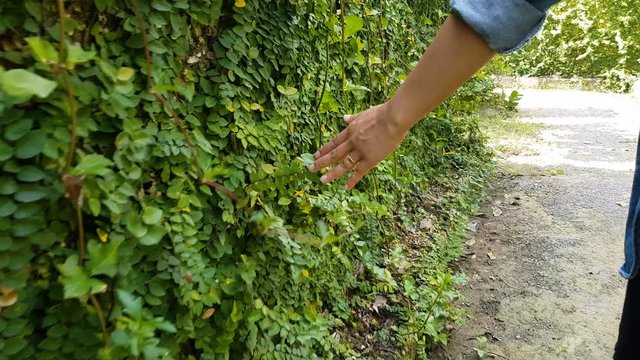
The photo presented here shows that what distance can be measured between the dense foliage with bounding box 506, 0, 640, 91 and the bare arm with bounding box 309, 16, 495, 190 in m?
13.9

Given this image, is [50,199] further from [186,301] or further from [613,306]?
[613,306]

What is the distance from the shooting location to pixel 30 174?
3.48 feet

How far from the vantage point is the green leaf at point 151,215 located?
1.28 m

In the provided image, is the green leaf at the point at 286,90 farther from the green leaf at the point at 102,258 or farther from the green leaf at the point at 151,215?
the green leaf at the point at 102,258

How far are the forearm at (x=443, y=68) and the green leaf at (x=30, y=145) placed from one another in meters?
0.79

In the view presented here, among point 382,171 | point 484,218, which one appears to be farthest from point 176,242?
point 484,218

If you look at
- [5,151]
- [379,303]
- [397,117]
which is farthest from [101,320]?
[379,303]

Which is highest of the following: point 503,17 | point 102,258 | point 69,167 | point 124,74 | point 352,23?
point 352,23

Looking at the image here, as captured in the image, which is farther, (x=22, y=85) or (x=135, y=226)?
(x=135, y=226)

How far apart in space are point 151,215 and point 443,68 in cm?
82

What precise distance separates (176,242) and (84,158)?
429 mm

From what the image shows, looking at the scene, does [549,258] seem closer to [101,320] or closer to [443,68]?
[443,68]

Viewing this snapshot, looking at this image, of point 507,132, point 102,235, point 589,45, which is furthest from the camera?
point 589,45

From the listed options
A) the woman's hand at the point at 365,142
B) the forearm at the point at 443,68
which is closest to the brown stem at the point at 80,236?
the woman's hand at the point at 365,142
